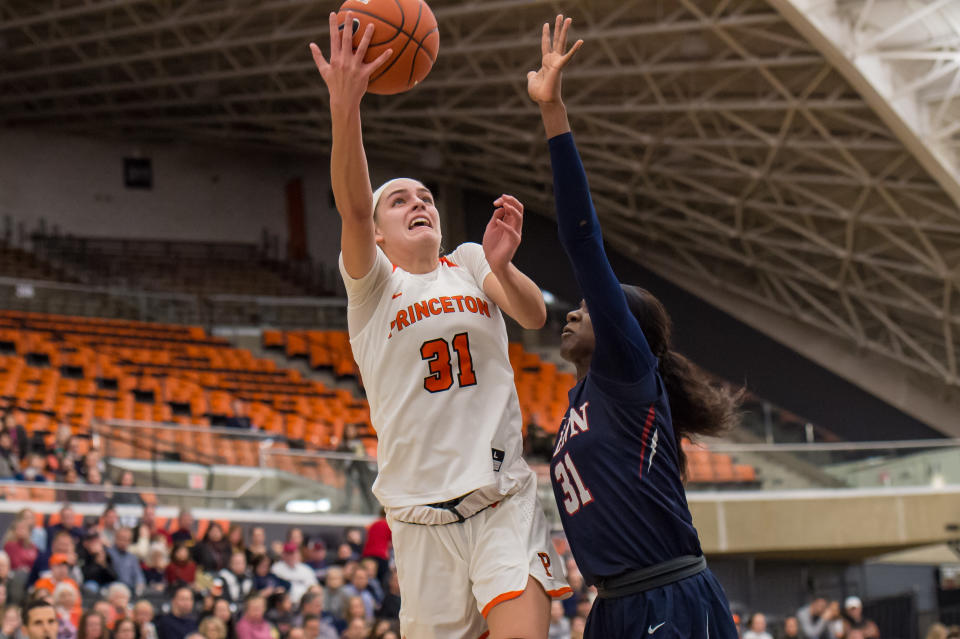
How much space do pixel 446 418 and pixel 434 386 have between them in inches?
4.5

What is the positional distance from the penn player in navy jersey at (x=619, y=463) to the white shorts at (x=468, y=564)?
0.27 meters

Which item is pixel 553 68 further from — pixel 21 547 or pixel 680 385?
pixel 21 547

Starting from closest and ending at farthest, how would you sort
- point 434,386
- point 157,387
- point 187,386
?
point 434,386, point 157,387, point 187,386

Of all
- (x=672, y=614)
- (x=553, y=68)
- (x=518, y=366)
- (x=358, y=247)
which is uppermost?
(x=553, y=68)

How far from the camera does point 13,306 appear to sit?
21.4m

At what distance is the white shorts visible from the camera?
3713mm

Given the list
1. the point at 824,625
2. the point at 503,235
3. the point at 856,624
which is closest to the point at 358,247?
the point at 503,235

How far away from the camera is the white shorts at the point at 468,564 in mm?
3713

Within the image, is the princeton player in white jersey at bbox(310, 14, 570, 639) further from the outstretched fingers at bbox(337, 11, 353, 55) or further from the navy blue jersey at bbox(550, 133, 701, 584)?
the navy blue jersey at bbox(550, 133, 701, 584)

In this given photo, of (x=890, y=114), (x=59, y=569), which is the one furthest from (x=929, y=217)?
(x=59, y=569)

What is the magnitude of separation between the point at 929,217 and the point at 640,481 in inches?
676

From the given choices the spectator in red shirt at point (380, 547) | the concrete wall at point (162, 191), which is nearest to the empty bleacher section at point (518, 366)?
the concrete wall at point (162, 191)

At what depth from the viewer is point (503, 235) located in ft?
12.5

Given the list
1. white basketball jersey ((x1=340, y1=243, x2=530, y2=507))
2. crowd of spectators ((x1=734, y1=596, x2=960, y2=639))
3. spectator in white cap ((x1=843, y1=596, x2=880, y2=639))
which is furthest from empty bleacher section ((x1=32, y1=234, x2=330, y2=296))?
white basketball jersey ((x1=340, y1=243, x2=530, y2=507))
